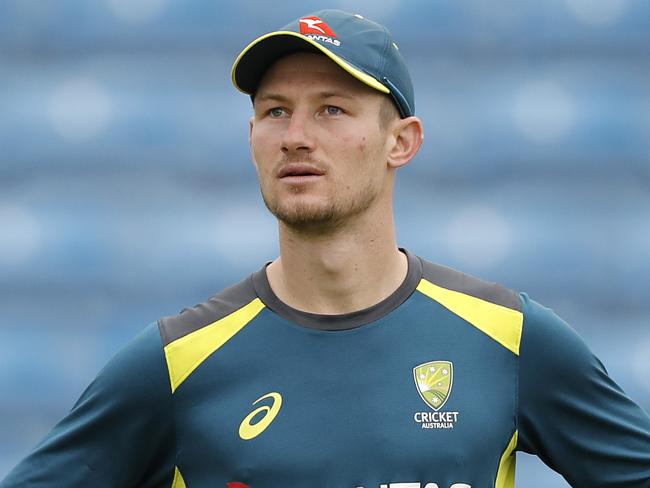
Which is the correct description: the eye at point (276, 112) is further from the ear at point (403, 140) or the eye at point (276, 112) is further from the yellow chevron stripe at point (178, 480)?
the yellow chevron stripe at point (178, 480)

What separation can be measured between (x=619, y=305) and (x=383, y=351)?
1374 millimetres

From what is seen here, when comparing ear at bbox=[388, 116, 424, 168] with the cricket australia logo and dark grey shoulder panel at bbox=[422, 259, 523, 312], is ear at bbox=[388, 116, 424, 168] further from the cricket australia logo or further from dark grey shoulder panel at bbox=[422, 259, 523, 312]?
the cricket australia logo

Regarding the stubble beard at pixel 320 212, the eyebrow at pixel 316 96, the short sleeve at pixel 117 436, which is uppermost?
the eyebrow at pixel 316 96

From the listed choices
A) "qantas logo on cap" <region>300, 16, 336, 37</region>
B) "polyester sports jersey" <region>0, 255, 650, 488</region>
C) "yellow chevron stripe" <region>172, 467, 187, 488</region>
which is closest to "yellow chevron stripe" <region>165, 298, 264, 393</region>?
"polyester sports jersey" <region>0, 255, 650, 488</region>

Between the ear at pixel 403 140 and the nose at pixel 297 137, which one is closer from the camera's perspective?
the nose at pixel 297 137

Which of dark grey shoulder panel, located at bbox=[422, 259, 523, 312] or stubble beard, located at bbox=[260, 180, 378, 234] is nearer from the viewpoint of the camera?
stubble beard, located at bbox=[260, 180, 378, 234]

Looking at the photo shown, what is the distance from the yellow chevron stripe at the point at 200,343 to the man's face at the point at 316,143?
16cm

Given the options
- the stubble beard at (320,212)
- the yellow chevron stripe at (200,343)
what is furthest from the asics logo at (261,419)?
the stubble beard at (320,212)

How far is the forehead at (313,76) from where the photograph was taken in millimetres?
1950

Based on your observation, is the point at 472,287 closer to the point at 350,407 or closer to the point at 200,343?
the point at 350,407

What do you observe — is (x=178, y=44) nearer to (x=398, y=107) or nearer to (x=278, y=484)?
(x=398, y=107)

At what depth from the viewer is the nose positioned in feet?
6.25

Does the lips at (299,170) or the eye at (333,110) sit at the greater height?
the eye at (333,110)

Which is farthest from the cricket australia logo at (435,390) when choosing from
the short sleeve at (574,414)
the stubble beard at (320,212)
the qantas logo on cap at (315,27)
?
the qantas logo on cap at (315,27)
